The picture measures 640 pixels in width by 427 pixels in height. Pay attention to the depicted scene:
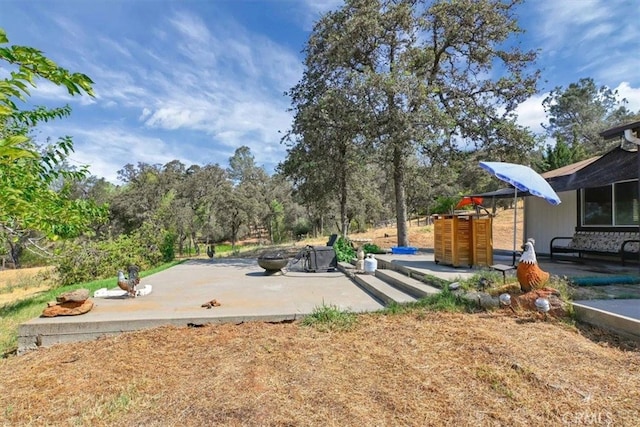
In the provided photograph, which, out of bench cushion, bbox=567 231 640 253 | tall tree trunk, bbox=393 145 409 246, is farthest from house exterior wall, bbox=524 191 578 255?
tall tree trunk, bbox=393 145 409 246

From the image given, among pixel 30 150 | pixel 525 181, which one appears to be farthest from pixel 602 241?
pixel 30 150

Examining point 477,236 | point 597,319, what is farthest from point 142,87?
point 597,319

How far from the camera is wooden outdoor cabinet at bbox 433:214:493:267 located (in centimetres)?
670

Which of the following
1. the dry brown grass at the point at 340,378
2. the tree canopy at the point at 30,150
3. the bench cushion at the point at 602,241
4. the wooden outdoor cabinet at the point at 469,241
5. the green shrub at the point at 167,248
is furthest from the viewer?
the green shrub at the point at 167,248

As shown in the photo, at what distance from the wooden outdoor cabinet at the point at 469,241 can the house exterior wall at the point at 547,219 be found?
3.90 metres

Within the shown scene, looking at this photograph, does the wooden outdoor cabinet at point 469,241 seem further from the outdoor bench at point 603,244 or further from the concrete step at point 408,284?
the outdoor bench at point 603,244

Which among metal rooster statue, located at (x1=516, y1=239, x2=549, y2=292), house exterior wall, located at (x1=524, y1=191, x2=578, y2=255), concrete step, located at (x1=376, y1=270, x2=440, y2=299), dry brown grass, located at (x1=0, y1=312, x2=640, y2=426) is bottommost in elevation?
dry brown grass, located at (x1=0, y1=312, x2=640, y2=426)

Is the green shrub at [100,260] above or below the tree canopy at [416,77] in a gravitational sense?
below

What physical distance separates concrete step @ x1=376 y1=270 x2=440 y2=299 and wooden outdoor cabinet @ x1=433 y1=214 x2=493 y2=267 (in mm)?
1092

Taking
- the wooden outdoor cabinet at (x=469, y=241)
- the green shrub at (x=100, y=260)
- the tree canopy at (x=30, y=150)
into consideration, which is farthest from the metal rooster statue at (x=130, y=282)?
the wooden outdoor cabinet at (x=469, y=241)

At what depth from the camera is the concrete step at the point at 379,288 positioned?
→ 17.1 ft

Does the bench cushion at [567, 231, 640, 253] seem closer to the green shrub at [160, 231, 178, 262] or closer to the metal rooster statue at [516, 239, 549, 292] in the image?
the metal rooster statue at [516, 239, 549, 292]

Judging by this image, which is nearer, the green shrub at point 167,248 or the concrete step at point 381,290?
the concrete step at point 381,290

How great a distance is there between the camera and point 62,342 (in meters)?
4.05
